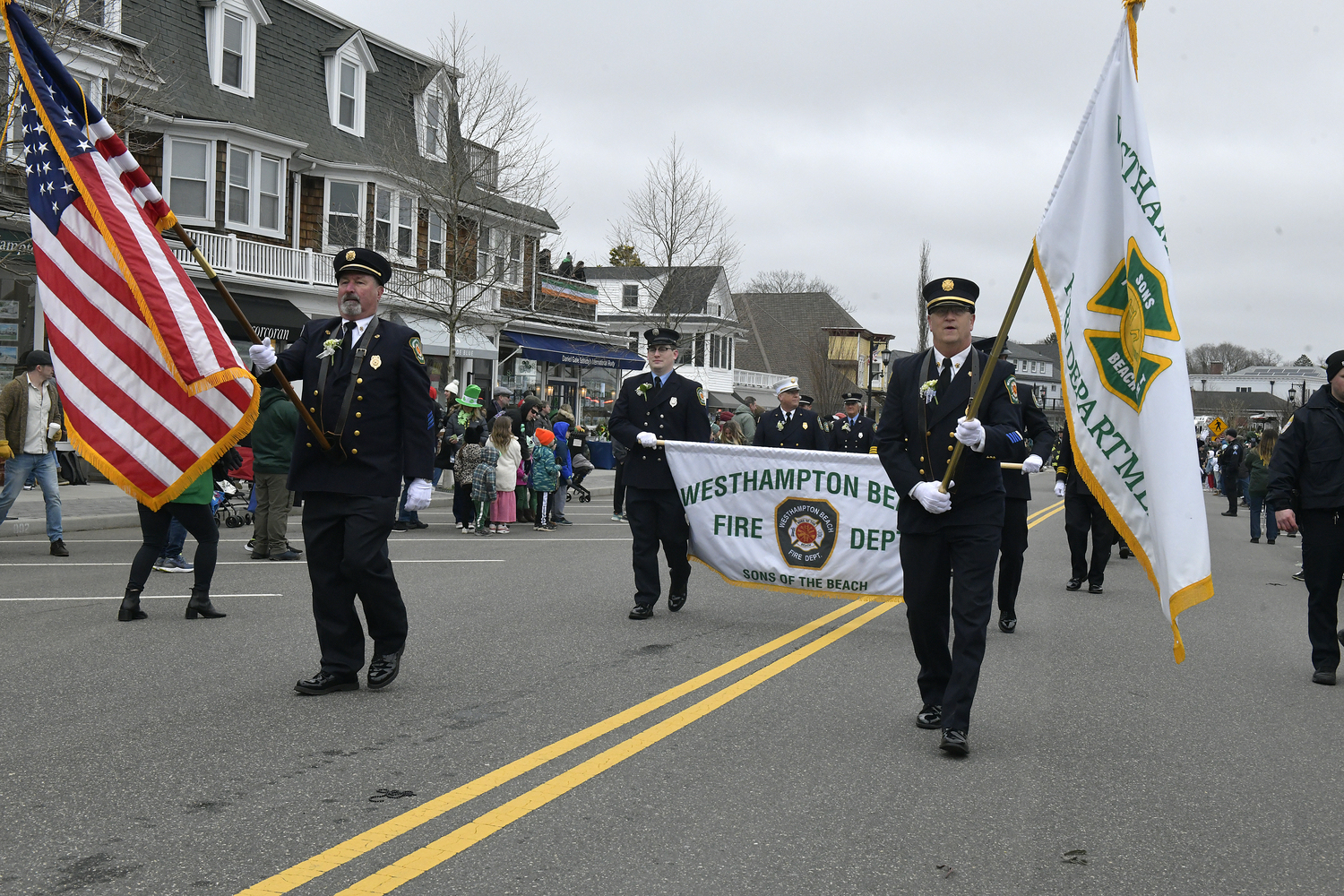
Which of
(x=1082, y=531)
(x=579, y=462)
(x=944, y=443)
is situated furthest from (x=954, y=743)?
(x=579, y=462)

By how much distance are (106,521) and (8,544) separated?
2315 millimetres

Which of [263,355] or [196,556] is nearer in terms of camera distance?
[263,355]

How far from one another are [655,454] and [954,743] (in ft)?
14.2

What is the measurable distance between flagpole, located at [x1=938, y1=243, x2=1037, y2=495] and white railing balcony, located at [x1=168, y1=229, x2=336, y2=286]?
71.6ft

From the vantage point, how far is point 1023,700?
21.7ft

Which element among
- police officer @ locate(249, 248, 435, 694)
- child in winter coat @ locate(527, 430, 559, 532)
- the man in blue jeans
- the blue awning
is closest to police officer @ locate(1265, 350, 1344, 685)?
police officer @ locate(249, 248, 435, 694)

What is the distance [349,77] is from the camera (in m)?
31.9

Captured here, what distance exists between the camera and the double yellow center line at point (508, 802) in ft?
12.3

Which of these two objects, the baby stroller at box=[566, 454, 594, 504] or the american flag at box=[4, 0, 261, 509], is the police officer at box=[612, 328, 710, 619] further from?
the baby stroller at box=[566, 454, 594, 504]

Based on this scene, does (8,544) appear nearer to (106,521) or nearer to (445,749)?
(106,521)

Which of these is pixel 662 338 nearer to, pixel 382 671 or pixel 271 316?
pixel 382 671

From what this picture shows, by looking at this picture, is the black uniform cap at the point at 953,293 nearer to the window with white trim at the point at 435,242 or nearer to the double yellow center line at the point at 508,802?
the double yellow center line at the point at 508,802

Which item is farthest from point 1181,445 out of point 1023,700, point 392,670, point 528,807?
point 392,670

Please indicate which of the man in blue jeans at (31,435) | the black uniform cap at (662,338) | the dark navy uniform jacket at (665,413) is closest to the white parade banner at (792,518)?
the dark navy uniform jacket at (665,413)
